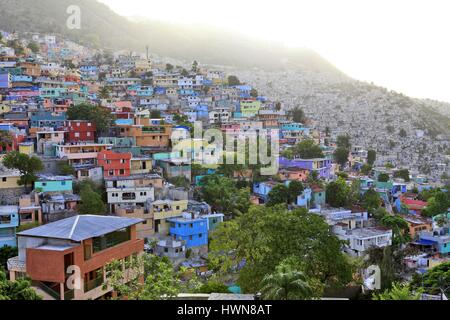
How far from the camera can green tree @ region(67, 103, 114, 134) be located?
58.0 ft

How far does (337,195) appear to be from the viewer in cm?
1611

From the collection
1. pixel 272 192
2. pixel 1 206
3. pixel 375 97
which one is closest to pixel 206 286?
pixel 1 206

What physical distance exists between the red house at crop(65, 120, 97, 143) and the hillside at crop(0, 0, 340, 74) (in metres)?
27.0

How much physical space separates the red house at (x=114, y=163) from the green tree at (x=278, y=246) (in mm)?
7560

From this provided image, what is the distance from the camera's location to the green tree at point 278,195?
1498 centimetres

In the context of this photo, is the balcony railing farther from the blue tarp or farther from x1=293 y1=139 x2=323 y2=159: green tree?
x1=293 y1=139 x2=323 y2=159: green tree

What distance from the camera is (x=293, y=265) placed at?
6219 millimetres

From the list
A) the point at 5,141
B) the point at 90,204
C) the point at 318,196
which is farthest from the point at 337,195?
the point at 5,141

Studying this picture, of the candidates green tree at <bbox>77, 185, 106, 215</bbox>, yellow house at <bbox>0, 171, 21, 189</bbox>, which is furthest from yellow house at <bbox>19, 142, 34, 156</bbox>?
green tree at <bbox>77, 185, 106, 215</bbox>

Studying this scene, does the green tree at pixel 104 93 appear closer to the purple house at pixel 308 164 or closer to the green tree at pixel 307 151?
the green tree at pixel 307 151

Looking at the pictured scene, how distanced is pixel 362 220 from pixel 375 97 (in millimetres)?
27765

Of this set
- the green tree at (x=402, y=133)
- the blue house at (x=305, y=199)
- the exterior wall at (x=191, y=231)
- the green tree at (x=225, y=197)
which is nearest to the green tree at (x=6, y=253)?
the exterior wall at (x=191, y=231)
